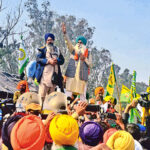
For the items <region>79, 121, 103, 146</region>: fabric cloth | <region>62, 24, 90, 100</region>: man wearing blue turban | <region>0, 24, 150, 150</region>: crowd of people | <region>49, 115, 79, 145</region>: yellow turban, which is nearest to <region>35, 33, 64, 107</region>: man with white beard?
<region>0, 24, 150, 150</region>: crowd of people

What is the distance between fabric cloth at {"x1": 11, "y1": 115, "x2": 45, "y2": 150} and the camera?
193cm

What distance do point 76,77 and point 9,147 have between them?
4595 millimetres

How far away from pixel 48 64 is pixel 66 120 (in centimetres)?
407

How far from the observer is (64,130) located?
7.00 ft

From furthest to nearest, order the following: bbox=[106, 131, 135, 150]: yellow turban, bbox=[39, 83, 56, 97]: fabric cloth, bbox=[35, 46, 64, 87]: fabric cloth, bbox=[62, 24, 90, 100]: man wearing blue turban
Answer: bbox=[62, 24, 90, 100]: man wearing blue turban < bbox=[39, 83, 56, 97]: fabric cloth < bbox=[35, 46, 64, 87]: fabric cloth < bbox=[106, 131, 135, 150]: yellow turban

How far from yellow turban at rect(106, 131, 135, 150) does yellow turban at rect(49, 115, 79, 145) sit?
248 mm

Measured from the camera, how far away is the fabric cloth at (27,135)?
6.34 feet

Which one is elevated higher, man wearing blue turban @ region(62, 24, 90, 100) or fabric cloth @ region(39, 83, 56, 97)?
man wearing blue turban @ region(62, 24, 90, 100)

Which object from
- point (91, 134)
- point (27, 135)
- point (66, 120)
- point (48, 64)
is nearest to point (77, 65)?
point (48, 64)

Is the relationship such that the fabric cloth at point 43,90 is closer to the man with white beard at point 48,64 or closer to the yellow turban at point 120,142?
the man with white beard at point 48,64

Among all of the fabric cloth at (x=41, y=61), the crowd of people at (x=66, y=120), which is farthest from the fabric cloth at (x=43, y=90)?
the fabric cloth at (x=41, y=61)

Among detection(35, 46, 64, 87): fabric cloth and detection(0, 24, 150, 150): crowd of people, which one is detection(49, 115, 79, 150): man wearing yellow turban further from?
detection(35, 46, 64, 87): fabric cloth

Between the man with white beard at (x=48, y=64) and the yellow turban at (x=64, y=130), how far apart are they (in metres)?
3.90

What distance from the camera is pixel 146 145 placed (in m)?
3.91
